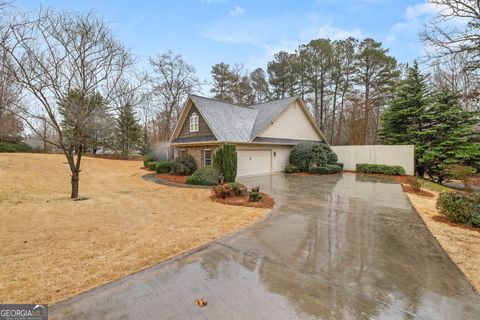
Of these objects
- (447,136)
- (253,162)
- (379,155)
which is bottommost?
(253,162)

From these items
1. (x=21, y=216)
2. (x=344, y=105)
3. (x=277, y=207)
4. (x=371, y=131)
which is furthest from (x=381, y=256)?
(x=371, y=131)

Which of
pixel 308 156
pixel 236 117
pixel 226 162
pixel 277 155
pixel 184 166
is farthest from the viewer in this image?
pixel 277 155

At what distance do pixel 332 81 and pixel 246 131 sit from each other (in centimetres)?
1584

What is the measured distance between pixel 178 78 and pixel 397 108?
23912 millimetres

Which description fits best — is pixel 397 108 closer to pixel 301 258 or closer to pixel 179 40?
pixel 179 40

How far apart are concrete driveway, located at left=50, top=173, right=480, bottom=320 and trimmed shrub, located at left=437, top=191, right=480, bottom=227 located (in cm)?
140

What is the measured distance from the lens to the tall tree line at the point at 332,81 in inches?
938

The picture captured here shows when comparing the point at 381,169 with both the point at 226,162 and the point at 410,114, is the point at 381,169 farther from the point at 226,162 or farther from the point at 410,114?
the point at 226,162

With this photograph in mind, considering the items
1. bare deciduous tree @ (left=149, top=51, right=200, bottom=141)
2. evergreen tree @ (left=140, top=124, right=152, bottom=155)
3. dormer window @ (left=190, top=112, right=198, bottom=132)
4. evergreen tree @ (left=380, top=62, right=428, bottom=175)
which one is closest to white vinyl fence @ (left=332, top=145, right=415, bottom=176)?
evergreen tree @ (left=380, top=62, right=428, bottom=175)

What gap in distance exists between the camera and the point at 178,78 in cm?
2877

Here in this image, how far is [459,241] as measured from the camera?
4.97m

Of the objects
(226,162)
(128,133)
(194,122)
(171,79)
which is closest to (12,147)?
(128,133)

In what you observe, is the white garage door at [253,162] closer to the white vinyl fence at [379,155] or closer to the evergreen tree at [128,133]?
the white vinyl fence at [379,155]

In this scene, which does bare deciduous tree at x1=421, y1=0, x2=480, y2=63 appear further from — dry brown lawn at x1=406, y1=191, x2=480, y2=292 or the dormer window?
the dormer window
